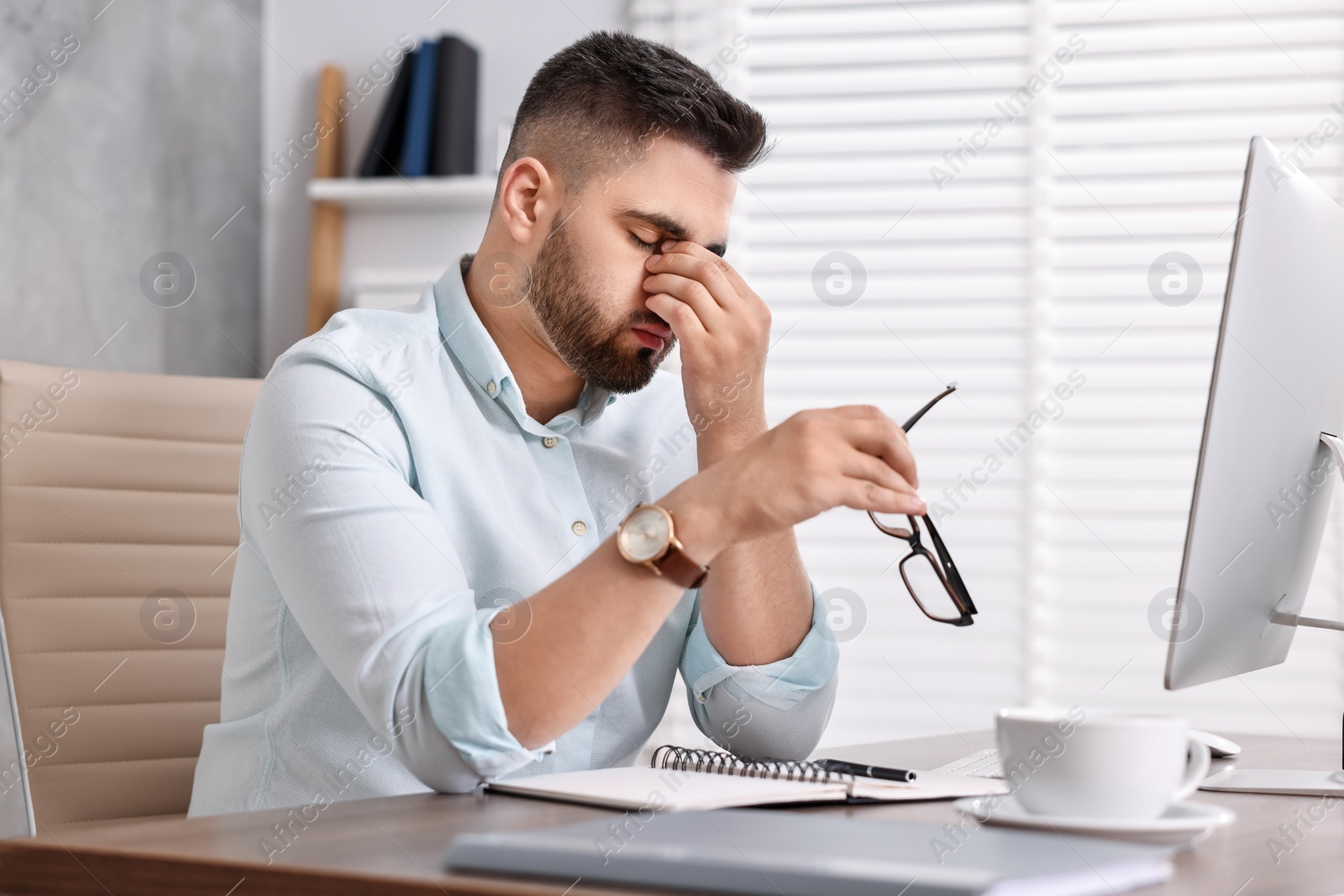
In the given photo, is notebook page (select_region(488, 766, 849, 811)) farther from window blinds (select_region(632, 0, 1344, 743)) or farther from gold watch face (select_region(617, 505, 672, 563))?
window blinds (select_region(632, 0, 1344, 743))

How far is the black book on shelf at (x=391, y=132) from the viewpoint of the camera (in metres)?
2.32

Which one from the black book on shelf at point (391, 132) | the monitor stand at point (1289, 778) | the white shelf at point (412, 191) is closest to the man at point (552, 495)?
the monitor stand at point (1289, 778)

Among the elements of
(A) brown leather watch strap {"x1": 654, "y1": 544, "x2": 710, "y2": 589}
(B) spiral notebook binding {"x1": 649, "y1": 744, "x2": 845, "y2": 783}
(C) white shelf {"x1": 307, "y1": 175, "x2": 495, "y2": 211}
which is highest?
(C) white shelf {"x1": 307, "y1": 175, "x2": 495, "y2": 211}

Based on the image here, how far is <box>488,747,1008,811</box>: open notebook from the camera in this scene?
72 cm

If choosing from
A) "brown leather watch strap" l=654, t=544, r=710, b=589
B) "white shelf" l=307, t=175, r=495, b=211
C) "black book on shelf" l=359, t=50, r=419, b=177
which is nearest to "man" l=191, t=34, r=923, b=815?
"brown leather watch strap" l=654, t=544, r=710, b=589

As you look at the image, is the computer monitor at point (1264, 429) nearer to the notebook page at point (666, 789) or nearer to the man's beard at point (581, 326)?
the notebook page at point (666, 789)

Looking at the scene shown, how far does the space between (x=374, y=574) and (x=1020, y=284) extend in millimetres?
1683

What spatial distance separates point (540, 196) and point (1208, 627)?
0.81m

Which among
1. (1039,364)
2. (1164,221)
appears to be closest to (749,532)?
(1039,364)

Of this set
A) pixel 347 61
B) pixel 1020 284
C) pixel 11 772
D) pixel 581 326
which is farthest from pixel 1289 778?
pixel 347 61

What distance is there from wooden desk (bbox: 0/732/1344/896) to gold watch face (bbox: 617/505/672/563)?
7.5 inches

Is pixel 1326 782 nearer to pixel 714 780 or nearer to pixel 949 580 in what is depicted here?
pixel 949 580

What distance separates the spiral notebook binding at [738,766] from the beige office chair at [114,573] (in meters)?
0.70

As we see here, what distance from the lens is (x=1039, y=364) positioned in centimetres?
223
